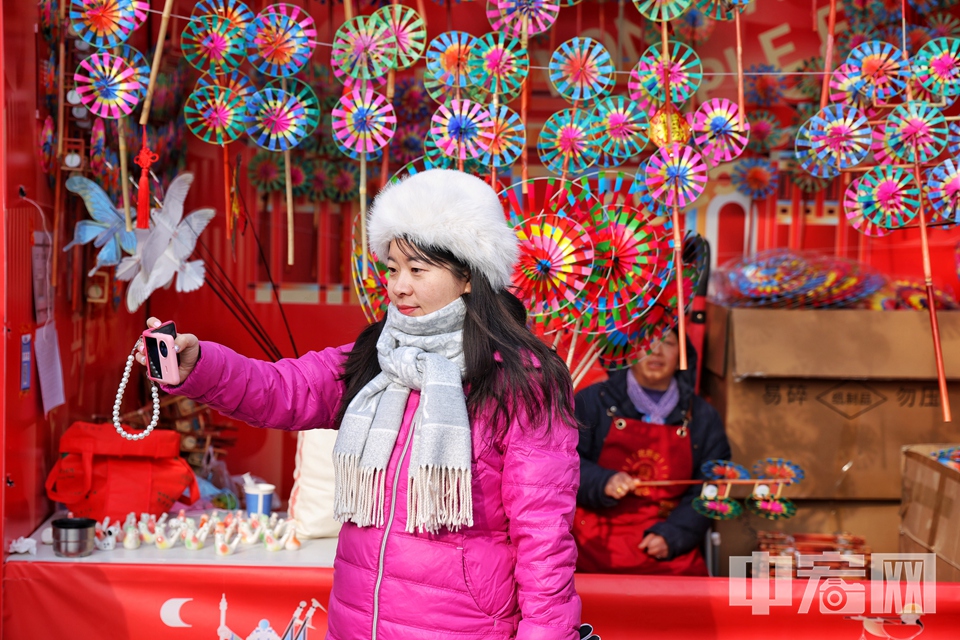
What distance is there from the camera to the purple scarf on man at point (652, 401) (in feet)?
9.91

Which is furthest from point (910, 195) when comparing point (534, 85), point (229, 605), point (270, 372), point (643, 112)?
point (229, 605)

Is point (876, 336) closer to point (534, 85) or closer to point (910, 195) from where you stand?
point (910, 195)

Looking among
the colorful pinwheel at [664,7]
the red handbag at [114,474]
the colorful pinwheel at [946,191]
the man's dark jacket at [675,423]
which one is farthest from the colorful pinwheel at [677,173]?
the red handbag at [114,474]

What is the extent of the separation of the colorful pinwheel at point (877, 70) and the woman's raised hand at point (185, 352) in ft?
6.26

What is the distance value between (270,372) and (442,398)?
33 centimetres

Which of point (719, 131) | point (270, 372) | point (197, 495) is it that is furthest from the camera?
point (197, 495)

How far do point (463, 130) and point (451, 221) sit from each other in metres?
0.92

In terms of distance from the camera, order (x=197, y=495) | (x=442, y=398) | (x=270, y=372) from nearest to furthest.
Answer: (x=442, y=398), (x=270, y=372), (x=197, y=495)

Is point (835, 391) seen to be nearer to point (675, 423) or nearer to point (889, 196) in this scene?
point (675, 423)

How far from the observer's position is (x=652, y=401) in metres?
3.04

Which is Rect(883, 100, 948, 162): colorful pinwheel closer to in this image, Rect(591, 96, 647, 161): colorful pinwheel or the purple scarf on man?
Rect(591, 96, 647, 161): colorful pinwheel

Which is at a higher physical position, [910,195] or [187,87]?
[187,87]

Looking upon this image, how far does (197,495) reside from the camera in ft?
9.64

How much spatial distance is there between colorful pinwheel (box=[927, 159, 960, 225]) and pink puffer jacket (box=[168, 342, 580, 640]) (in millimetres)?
1478
